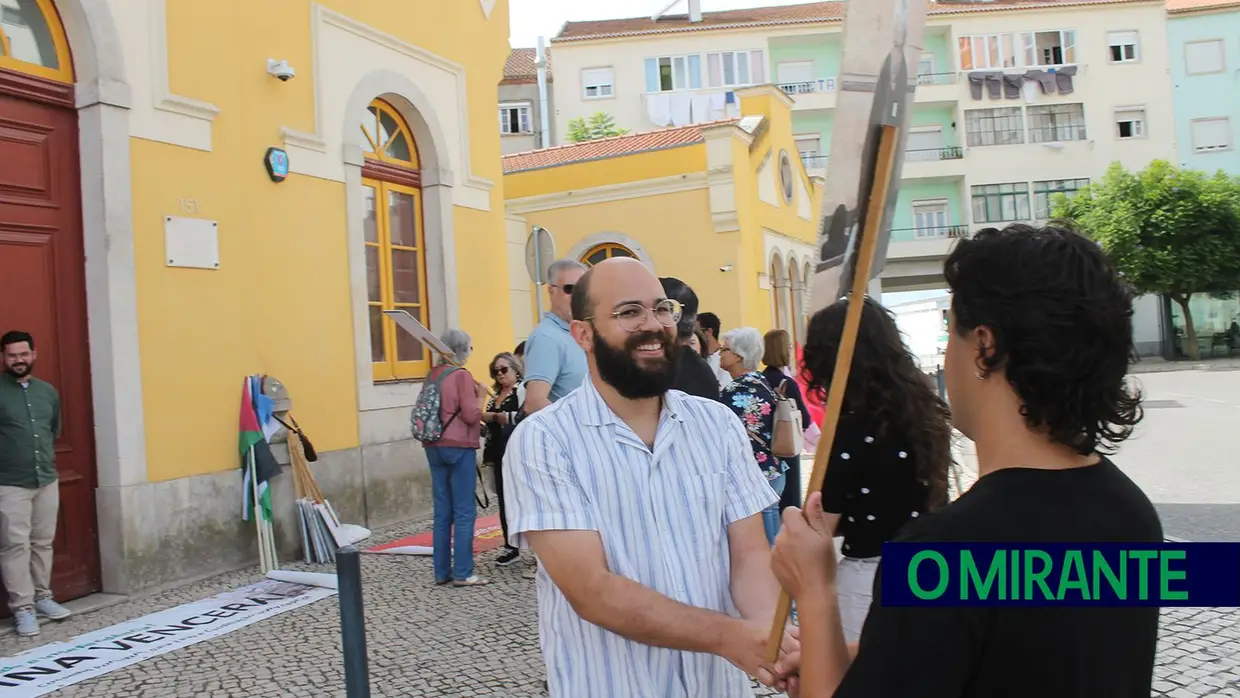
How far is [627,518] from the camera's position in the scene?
6.50 ft

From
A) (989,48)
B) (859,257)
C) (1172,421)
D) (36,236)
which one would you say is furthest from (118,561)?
(989,48)

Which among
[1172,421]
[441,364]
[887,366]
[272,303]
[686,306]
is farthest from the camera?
[1172,421]

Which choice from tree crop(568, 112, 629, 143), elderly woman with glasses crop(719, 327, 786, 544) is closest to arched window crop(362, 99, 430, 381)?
elderly woman with glasses crop(719, 327, 786, 544)

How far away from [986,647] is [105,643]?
219 inches

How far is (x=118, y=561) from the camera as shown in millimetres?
6445

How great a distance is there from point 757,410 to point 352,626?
2.66 m

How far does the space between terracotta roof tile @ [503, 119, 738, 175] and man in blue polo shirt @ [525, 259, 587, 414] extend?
13499 millimetres

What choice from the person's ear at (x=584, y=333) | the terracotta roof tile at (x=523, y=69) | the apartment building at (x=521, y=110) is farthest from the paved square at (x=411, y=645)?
the terracotta roof tile at (x=523, y=69)

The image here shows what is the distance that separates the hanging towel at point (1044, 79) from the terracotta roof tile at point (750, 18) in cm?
284

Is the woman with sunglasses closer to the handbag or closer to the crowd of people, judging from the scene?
the handbag

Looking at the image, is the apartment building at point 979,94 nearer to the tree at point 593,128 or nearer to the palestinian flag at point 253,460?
the tree at point 593,128

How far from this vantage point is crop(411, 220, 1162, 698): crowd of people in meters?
1.22

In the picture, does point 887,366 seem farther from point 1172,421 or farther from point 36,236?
point 1172,421

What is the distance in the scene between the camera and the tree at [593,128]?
A: 40844mm
